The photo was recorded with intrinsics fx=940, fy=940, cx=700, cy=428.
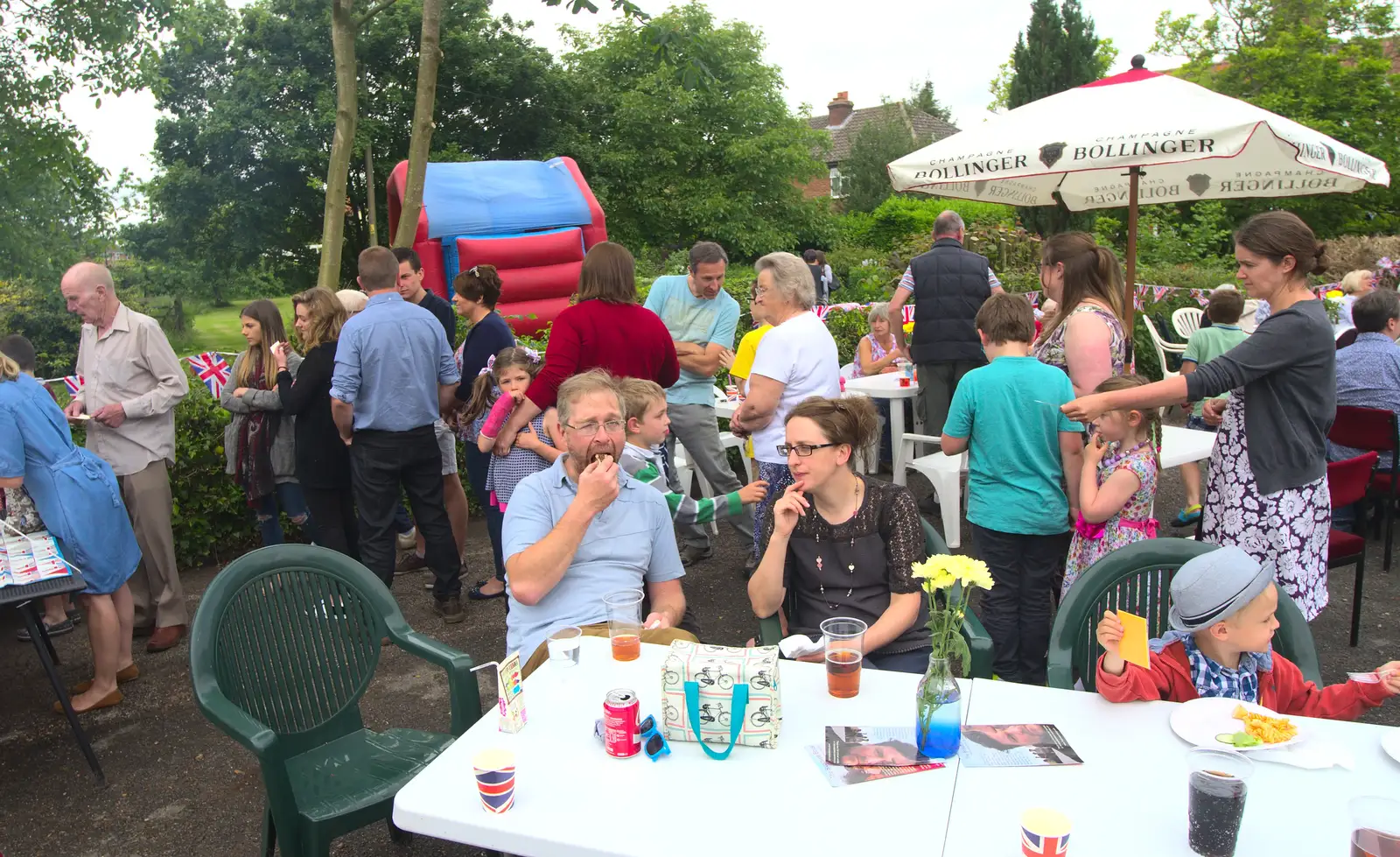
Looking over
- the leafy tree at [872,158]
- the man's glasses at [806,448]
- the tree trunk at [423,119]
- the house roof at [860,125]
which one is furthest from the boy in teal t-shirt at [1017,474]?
the house roof at [860,125]

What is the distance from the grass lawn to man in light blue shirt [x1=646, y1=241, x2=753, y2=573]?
15917 mm

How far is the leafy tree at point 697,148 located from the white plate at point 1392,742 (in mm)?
26241

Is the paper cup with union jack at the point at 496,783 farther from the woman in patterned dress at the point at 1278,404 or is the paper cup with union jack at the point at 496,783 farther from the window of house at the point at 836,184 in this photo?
the window of house at the point at 836,184

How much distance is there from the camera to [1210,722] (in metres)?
1.90

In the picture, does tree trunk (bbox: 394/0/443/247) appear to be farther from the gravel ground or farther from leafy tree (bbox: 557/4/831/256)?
leafy tree (bbox: 557/4/831/256)

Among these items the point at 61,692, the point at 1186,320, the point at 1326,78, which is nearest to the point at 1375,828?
the point at 61,692

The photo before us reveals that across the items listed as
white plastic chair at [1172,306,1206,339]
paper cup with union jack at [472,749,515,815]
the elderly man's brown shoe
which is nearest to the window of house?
white plastic chair at [1172,306,1206,339]

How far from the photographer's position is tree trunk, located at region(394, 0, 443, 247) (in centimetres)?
698

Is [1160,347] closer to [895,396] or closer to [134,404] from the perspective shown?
[895,396]

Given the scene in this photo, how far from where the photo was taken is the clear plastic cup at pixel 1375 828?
1.36 m

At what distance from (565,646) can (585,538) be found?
51 centimetres

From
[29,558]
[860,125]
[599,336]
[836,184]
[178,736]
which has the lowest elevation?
[178,736]

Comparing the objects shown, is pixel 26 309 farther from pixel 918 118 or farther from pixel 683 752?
pixel 918 118

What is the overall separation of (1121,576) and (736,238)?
28399mm
